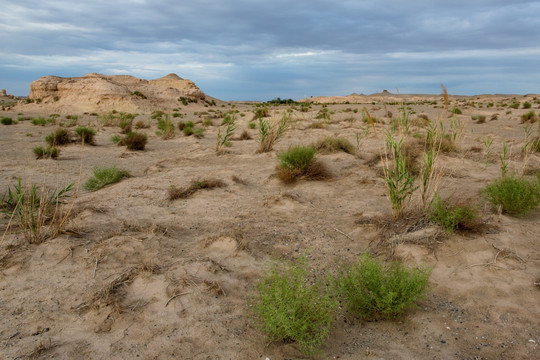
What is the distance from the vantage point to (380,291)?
2359 millimetres

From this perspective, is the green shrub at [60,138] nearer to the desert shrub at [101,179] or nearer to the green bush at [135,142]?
the green bush at [135,142]

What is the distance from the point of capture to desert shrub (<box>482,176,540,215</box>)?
3875 mm

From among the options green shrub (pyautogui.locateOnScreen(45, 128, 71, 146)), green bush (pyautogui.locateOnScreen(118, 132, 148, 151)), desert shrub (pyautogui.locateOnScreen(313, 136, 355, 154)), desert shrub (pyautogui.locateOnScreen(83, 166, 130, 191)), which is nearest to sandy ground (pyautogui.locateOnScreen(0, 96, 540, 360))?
desert shrub (pyautogui.locateOnScreen(83, 166, 130, 191))

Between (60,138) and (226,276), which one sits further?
(60,138)

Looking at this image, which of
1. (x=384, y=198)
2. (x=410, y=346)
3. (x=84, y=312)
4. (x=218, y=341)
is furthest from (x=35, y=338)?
(x=384, y=198)

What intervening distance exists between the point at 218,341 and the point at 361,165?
196 inches

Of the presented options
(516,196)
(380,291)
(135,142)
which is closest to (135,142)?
(135,142)

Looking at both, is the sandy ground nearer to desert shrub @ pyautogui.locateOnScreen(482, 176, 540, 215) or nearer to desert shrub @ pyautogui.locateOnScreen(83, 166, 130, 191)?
desert shrub @ pyautogui.locateOnScreen(482, 176, 540, 215)

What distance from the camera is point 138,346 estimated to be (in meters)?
2.16

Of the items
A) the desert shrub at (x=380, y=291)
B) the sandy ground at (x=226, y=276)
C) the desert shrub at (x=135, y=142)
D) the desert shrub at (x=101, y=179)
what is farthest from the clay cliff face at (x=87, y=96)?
the desert shrub at (x=380, y=291)

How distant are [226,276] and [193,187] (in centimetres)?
253

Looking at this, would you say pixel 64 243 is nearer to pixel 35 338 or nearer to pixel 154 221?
pixel 154 221

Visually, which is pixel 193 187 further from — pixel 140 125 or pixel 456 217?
pixel 140 125

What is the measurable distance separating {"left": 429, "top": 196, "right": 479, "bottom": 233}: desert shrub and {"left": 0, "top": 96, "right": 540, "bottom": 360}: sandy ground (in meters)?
0.12
